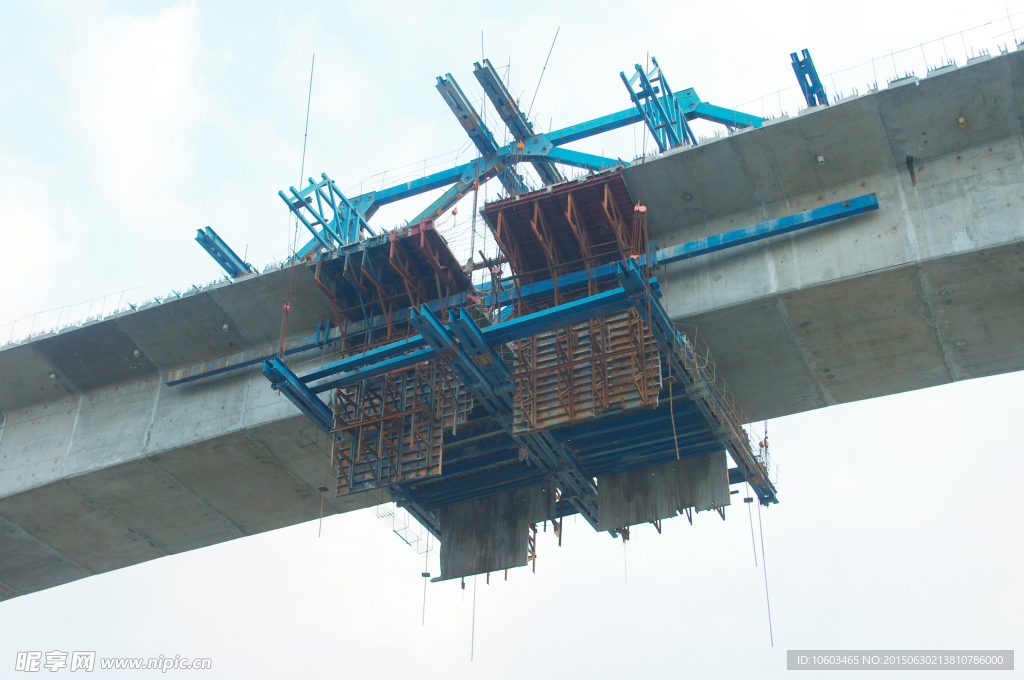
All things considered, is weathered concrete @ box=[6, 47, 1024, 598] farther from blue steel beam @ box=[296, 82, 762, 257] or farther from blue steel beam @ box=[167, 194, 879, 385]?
blue steel beam @ box=[296, 82, 762, 257]

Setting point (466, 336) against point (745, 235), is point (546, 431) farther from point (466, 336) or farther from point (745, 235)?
point (745, 235)

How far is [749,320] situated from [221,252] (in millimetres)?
14710

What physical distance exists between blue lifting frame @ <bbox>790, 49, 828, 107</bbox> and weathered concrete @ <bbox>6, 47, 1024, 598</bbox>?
1500 millimetres

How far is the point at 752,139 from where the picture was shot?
22.8 metres

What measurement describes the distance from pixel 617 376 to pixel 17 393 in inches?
718

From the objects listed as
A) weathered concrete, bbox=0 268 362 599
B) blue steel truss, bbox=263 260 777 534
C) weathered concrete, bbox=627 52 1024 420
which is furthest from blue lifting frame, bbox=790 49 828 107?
weathered concrete, bbox=0 268 362 599

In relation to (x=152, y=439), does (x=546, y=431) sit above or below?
below

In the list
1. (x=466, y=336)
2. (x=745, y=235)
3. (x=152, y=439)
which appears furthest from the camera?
(x=152, y=439)

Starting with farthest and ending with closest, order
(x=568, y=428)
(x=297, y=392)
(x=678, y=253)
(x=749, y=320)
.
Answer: (x=297, y=392) → (x=568, y=428) → (x=678, y=253) → (x=749, y=320)

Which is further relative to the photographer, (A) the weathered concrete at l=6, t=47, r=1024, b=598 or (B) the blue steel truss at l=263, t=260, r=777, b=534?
(B) the blue steel truss at l=263, t=260, r=777, b=534

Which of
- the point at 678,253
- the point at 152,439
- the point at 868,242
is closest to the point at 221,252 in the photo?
the point at 152,439

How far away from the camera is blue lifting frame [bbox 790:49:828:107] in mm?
23578

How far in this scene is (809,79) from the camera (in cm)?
2370

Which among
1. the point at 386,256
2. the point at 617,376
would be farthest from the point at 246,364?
the point at 617,376
